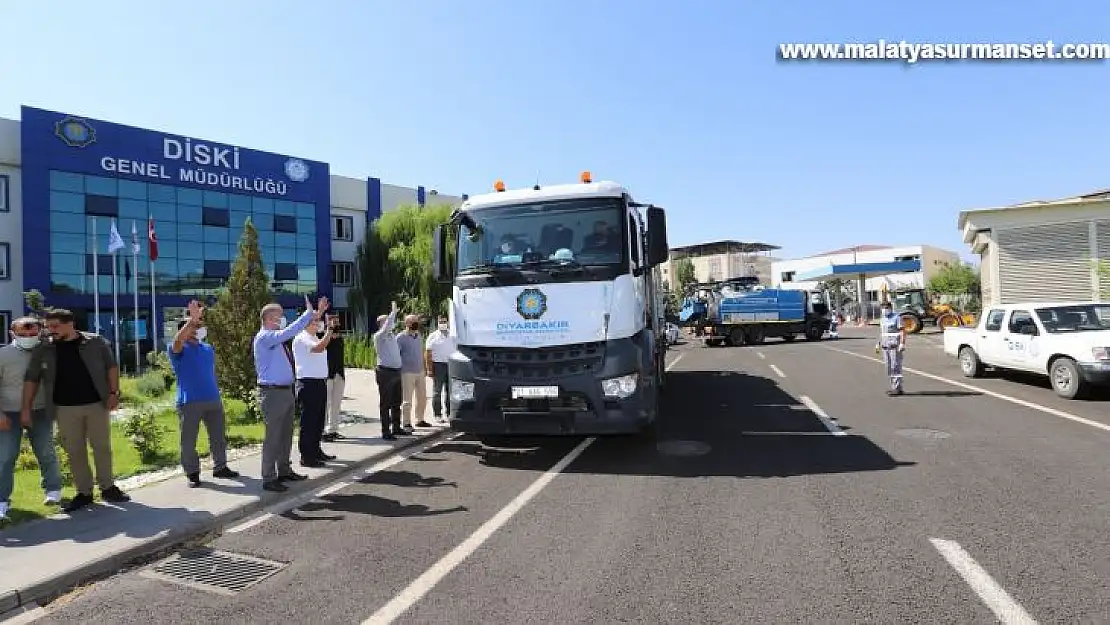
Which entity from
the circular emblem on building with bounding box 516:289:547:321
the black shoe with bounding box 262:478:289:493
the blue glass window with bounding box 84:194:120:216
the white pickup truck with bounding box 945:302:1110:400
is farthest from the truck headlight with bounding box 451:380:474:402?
the blue glass window with bounding box 84:194:120:216

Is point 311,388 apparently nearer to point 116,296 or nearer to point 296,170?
point 116,296

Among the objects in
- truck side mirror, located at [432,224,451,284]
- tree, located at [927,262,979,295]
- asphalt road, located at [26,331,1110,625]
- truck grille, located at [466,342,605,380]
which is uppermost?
tree, located at [927,262,979,295]

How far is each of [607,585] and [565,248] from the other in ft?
13.5

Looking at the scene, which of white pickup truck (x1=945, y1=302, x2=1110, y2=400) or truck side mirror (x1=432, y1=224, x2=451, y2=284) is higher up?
truck side mirror (x1=432, y1=224, x2=451, y2=284)

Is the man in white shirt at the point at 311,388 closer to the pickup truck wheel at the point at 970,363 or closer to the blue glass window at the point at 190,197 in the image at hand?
the pickup truck wheel at the point at 970,363

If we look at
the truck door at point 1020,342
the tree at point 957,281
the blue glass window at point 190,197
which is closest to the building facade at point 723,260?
the tree at point 957,281

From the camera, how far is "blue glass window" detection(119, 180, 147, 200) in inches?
1093

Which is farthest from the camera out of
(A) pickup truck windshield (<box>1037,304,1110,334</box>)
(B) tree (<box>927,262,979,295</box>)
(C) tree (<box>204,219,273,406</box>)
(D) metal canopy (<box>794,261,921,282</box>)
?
(B) tree (<box>927,262,979,295</box>)

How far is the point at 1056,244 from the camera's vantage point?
967 inches

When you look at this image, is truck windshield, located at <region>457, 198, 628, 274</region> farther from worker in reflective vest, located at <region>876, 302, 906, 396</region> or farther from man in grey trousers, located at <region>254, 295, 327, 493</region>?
worker in reflective vest, located at <region>876, 302, 906, 396</region>

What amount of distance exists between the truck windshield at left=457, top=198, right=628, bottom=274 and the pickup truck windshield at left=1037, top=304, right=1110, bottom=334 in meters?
9.47

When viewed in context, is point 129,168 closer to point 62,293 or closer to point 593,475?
point 62,293

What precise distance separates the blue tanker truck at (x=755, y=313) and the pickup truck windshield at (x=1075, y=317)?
18965 millimetres

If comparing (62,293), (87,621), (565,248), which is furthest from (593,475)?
(62,293)
